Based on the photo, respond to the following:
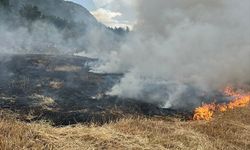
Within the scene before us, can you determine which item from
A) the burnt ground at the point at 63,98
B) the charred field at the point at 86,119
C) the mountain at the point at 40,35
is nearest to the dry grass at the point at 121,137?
the charred field at the point at 86,119

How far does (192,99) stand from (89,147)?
11.5 meters

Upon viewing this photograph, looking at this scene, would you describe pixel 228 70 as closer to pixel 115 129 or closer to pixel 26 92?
pixel 26 92

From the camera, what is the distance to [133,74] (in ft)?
85.4

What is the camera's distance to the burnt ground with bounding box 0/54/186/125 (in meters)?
16.0

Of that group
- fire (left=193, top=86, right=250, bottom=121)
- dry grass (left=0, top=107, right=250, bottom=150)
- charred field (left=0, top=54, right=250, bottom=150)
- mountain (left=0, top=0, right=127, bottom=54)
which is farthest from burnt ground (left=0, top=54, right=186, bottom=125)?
mountain (left=0, top=0, right=127, bottom=54)

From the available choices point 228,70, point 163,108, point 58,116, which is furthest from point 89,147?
point 228,70

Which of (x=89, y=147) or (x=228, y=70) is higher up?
(x=228, y=70)

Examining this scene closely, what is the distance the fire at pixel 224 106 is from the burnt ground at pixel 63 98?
1115mm

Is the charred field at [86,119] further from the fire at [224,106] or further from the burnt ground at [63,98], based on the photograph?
the fire at [224,106]

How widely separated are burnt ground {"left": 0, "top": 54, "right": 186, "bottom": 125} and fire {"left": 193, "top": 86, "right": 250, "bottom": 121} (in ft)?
3.66

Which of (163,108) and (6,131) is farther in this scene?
(163,108)

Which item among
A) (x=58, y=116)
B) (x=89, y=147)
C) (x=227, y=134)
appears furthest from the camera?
(x=58, y=116)

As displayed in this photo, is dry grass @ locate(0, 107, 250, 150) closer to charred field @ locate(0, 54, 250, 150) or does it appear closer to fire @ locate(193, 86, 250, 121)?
charred field @ locate(0, 54, 250, 150)

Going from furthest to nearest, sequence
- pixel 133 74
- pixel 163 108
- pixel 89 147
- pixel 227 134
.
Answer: pixel 133 74 < pixel 163 108 < pixel 227 134 < pixel 89 147
